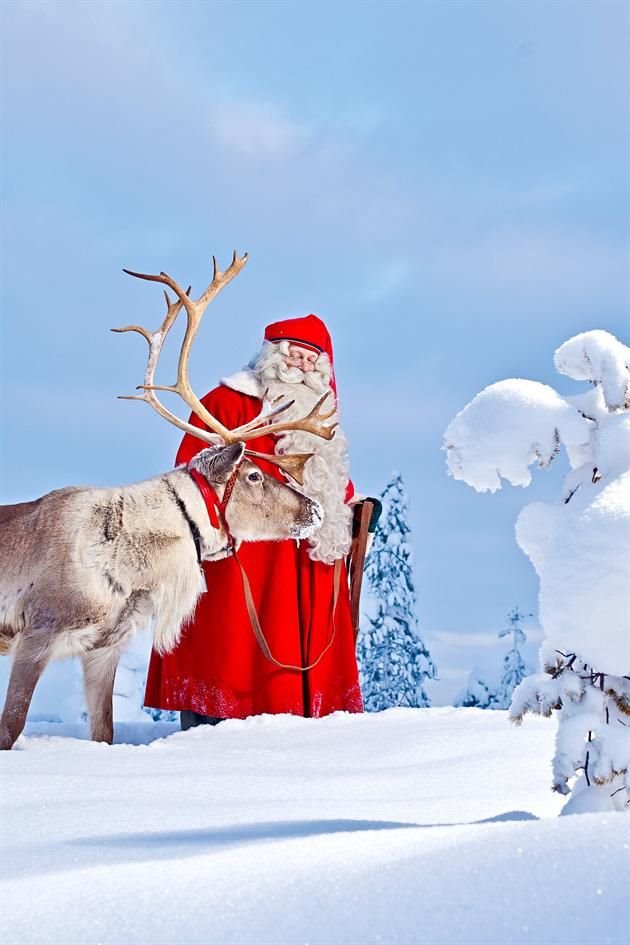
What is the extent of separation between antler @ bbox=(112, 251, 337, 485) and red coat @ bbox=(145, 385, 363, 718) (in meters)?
0.47

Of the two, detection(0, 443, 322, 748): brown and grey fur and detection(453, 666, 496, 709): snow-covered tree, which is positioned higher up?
detection(0, 443, 322, 748): brown and grey fur

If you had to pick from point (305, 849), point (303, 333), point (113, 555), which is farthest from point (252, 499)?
point (305, 849)

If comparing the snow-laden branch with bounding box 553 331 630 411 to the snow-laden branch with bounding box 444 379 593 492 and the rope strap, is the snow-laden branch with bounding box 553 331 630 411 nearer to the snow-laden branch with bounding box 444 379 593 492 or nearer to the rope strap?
the snow-laden branch with bounding box 444 379 593 492

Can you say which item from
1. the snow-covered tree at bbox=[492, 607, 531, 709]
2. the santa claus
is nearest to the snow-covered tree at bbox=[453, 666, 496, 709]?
the snow-covered tree at bbox=[492, 607, 531, 709]

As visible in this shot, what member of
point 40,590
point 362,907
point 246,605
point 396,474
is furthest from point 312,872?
point 396,474

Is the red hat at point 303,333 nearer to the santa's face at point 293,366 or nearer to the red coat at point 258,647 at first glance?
A: the santa's face at point 293,366

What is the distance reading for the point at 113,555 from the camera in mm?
5344

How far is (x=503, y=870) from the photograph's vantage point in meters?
1.98

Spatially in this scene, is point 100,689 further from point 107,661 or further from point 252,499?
point 252,499

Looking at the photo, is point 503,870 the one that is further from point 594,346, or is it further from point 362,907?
point 594,346

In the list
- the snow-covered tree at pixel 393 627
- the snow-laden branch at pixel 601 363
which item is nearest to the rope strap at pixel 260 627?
the snow-laden branch at pixel 601 363

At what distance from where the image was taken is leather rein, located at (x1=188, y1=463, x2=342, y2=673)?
5.47 m

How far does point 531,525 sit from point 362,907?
1.58 metres

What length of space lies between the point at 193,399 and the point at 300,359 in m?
1.15
